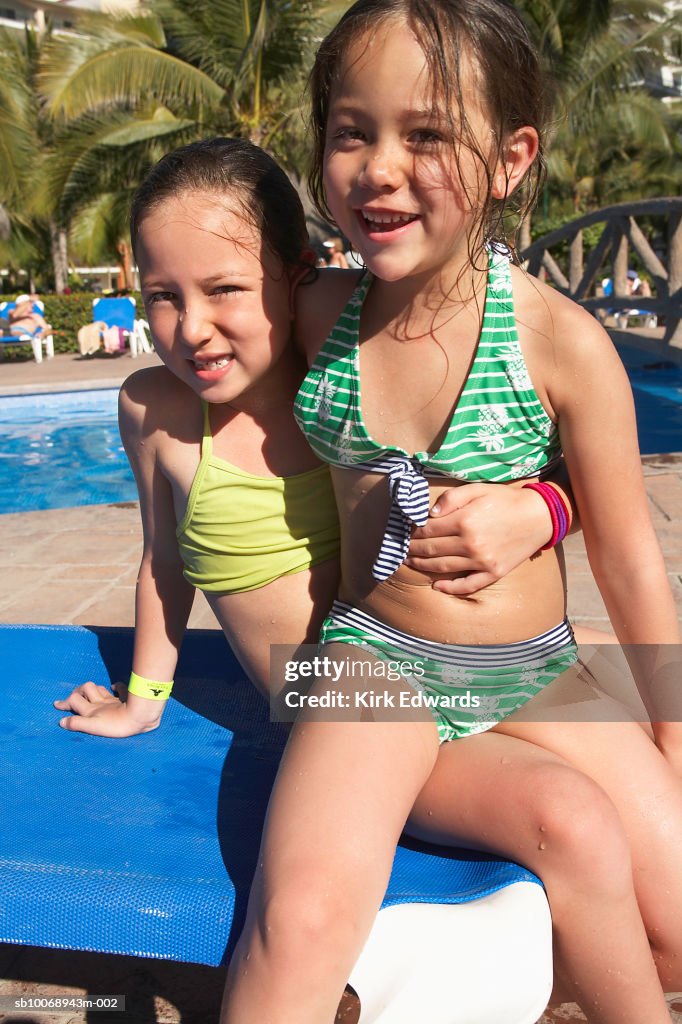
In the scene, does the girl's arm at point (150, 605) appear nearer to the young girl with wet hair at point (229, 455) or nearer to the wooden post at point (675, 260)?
the young girl with wet hair at point (229, 455)

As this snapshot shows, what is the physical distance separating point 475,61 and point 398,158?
21cm

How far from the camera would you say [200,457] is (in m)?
2.07

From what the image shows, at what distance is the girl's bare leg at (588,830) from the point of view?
1529 mm

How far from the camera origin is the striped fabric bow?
5.61ft

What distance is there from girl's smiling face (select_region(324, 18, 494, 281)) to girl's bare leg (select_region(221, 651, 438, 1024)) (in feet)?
2.76

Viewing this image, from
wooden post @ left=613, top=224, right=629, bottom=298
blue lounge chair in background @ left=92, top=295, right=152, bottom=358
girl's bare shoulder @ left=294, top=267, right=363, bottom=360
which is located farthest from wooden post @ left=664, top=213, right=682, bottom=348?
A: blue lounge chair in background @ left=92, top=295, right=152, bottom=358

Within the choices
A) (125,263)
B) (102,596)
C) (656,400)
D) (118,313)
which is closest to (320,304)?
(102,596)

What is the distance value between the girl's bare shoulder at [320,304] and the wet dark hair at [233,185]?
0.22ft

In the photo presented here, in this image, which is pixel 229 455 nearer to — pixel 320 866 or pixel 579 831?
→ pixel 320 866

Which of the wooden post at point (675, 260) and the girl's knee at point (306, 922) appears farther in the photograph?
the wooden post at point (675, 260)

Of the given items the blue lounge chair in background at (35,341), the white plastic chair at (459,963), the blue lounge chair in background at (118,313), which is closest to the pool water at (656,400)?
the white plastic chair at (459,963)

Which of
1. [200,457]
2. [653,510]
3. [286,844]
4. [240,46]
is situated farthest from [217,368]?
[240,46]

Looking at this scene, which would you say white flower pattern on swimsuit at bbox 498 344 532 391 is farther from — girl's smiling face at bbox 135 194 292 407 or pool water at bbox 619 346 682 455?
pool water at bbox 619 346 682 455

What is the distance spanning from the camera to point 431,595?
1.83 m
